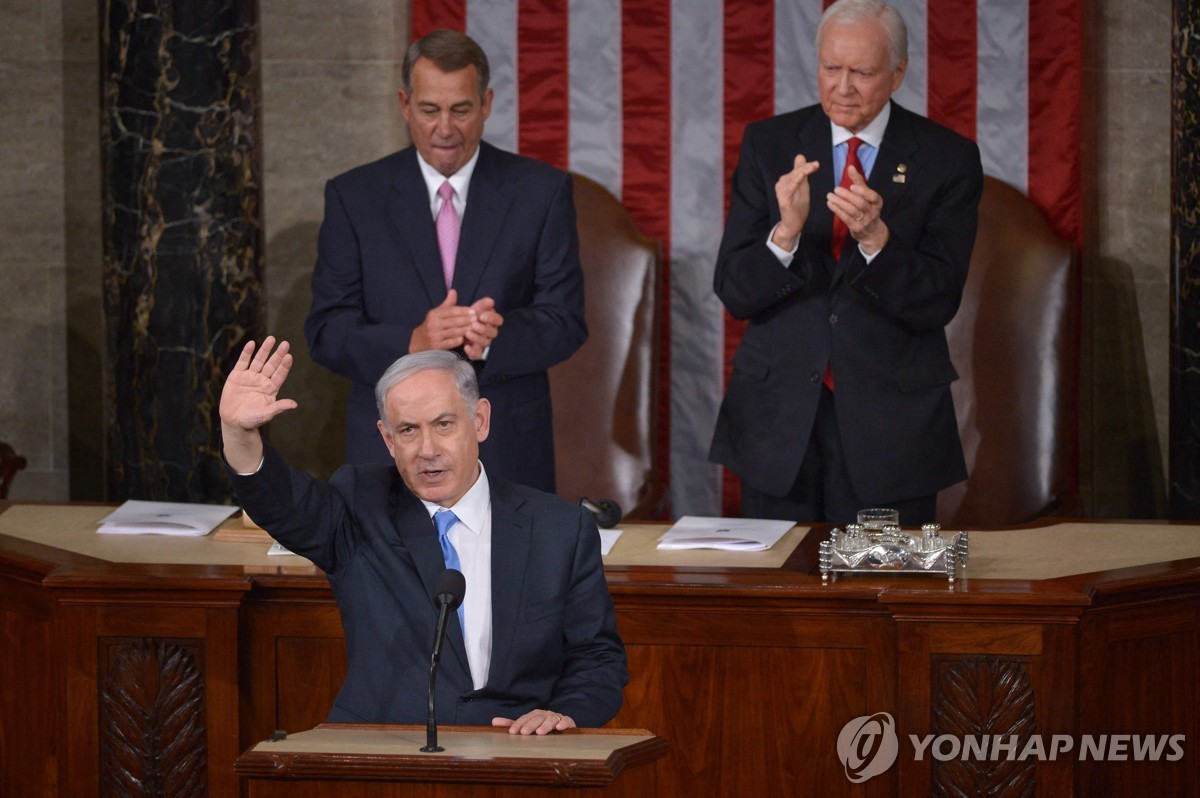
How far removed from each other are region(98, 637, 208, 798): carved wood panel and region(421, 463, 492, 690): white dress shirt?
0.96m

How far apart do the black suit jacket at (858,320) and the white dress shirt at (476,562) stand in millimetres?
1456

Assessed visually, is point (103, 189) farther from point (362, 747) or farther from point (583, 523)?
point (362, 747)

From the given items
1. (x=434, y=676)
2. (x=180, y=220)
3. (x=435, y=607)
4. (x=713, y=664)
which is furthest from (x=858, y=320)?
(x=180, y=220)

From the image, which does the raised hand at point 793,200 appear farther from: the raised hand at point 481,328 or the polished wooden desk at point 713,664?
the polished wooden desk at point 713,664

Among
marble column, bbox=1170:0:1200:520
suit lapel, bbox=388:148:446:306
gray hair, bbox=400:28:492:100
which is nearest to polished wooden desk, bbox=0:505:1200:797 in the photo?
suit lapel, bbox=388:148:446:306

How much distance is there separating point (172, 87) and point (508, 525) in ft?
10.4

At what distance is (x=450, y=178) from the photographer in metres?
4.64

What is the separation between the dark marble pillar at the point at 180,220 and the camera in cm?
582

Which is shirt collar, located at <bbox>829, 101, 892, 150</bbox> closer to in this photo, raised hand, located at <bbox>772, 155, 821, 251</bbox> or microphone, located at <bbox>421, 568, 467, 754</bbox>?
raised hand, located at <bbox>772, 155, 821, 251</bbox>

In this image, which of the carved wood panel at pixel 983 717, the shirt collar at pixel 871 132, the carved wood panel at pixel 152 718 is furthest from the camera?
the shirt collar at pixel 871 132

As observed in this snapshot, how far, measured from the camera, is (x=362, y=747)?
100 inches

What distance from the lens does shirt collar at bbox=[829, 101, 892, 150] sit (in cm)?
465

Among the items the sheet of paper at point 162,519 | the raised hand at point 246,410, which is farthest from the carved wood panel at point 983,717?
the sheet of paper at point 162,519

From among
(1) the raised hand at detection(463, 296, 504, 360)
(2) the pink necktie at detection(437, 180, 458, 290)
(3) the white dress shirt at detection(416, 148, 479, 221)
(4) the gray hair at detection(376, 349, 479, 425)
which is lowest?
(4) the gray hair at detection(376, 349, 479, 425)
